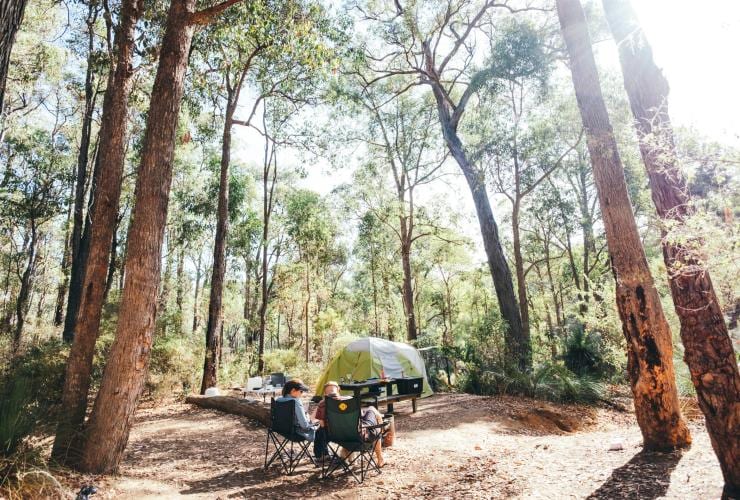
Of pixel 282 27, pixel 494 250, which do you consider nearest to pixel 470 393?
pixel 494 250

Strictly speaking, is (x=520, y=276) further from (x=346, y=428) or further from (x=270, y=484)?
(x=270, y=484)

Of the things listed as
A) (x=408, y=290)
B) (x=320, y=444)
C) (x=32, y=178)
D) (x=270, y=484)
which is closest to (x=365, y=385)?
(x=320, y=444)

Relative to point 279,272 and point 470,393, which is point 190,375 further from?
point 279,272

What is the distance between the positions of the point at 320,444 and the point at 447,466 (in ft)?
5.10

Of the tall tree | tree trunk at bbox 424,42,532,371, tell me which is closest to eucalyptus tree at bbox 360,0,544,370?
tree trunk at bbox 424,42,532,371

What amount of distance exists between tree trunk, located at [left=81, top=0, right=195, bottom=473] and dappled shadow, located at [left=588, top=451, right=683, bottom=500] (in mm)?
4440

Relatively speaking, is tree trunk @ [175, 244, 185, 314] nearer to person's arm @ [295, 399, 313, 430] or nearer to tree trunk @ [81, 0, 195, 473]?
tree trunk @ [81, 0, 195, 473]

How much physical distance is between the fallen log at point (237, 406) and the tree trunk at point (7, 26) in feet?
21.4

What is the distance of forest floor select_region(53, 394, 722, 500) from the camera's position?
388 cm

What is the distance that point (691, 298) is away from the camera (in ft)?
12.6

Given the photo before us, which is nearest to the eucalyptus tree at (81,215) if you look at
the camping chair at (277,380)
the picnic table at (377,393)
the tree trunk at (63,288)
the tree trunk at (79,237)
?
the tree trunk at (79,237)

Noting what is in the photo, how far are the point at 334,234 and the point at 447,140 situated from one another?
32.7 feet

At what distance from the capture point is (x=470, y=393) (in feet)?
34.4

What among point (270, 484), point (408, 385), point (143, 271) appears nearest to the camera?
point (143, 271)
